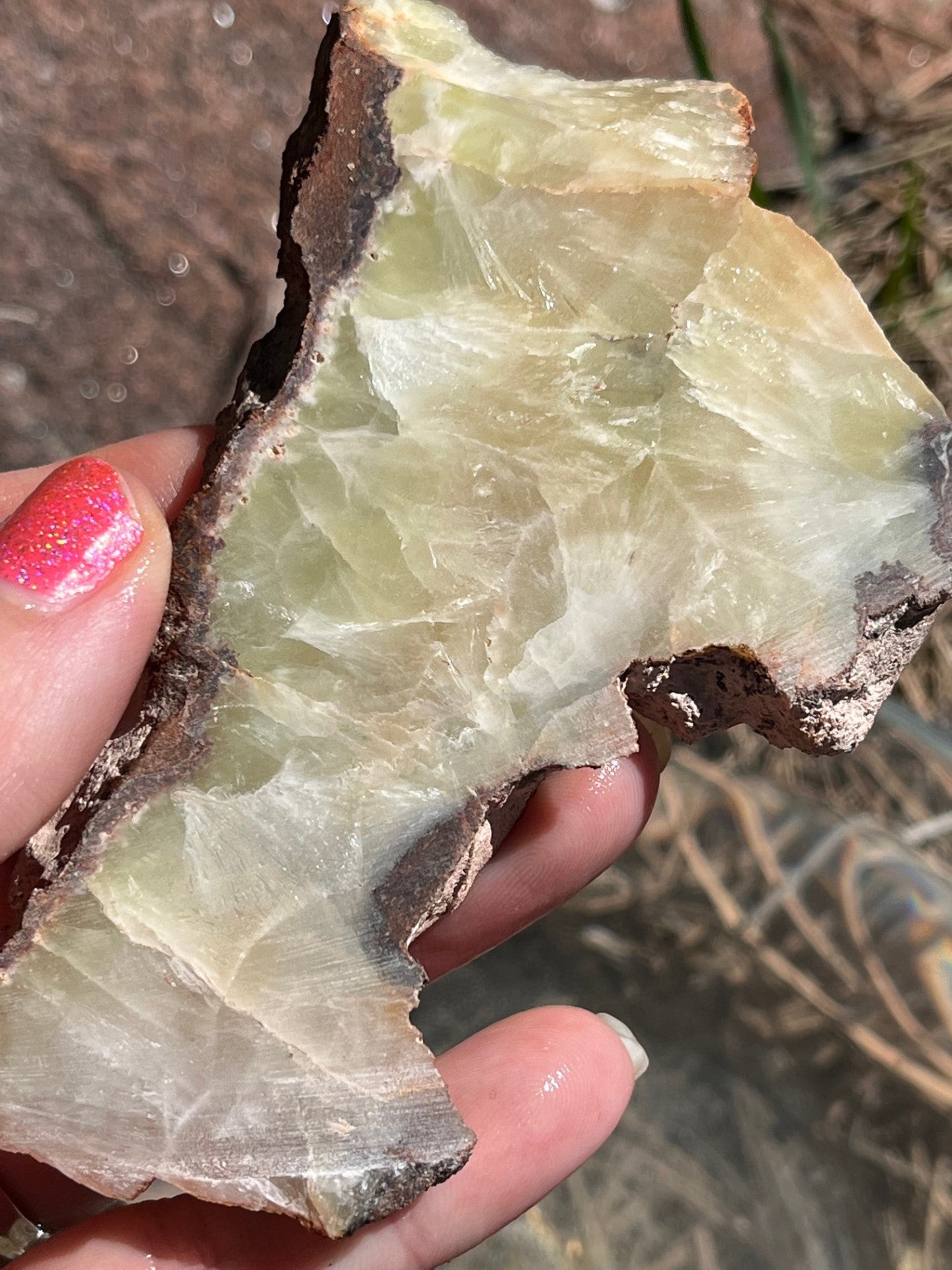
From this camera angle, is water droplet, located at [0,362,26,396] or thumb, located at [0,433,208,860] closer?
thumb, located at [0,433,208,860]

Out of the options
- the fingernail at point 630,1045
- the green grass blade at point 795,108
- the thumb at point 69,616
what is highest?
the thumb at point 69,616

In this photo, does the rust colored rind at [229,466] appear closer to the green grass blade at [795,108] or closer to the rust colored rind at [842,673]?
the rust colored rind at [842,673]

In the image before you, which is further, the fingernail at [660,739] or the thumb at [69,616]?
the fingernail at [660,739]

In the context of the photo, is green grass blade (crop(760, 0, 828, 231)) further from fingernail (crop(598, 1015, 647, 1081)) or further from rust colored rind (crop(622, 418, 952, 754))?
fingernail (crop(598, 1015, 647, 1081))

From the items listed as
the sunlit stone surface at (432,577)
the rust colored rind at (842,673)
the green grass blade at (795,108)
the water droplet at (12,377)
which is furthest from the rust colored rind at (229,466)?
the water droplet at (12,377)

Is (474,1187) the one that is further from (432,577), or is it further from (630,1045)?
(432,577)

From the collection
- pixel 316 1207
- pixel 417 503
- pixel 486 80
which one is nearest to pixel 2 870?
pixel 316 1207

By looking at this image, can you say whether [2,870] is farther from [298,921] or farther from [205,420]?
[205,420]

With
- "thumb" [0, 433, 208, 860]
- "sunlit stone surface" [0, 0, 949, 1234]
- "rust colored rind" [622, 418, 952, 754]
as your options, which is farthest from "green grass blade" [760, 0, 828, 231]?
"thumb" [0, 433, 208, 860]
